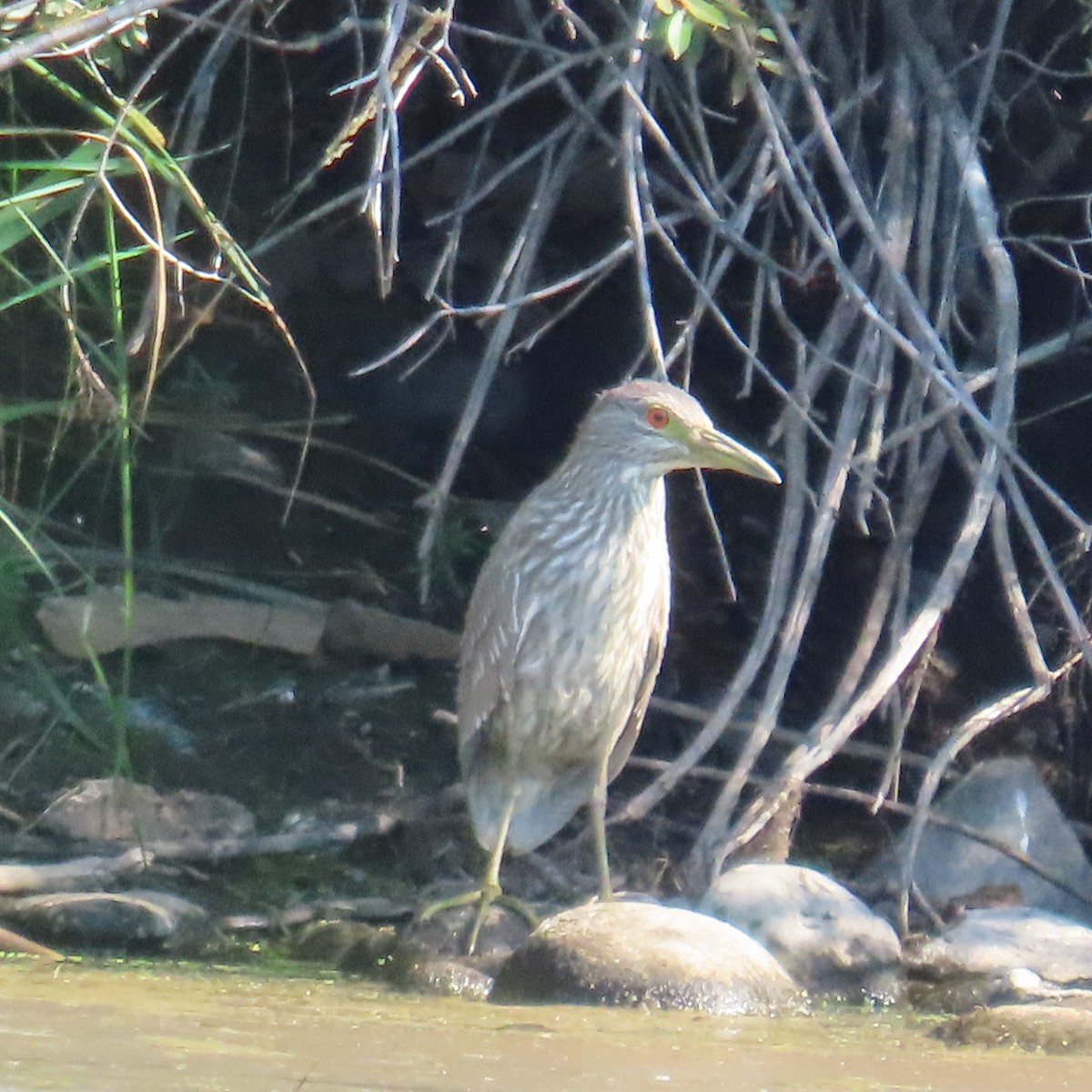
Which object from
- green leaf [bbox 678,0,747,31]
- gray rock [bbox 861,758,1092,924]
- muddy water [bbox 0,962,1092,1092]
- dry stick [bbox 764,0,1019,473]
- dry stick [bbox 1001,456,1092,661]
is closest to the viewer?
muddy water [bbox 0,962,1092,1092]

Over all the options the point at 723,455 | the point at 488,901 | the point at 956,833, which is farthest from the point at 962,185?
the point at 488,901

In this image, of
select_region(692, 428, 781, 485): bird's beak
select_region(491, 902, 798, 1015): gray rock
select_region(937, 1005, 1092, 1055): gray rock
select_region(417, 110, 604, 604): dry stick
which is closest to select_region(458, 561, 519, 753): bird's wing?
select_region(417, 110, 604, 604): dry stick

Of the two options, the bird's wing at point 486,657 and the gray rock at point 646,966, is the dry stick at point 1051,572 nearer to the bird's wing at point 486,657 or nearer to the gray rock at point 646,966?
the gray rock at point 646,966

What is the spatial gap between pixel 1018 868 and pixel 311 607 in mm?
2267

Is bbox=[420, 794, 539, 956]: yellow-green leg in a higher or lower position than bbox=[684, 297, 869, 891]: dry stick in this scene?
lower

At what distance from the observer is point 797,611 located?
15.0 feet

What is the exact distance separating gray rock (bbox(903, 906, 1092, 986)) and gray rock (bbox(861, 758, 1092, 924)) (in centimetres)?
36

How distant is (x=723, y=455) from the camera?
4.75 meters

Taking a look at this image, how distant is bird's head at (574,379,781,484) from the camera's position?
476cm

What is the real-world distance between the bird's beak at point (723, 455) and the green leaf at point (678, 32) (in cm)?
121

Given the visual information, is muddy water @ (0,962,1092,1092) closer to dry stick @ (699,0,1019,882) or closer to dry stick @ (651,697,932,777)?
dry stick @ (699,0,1019,882)

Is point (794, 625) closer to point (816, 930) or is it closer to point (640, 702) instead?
point (640, 702)

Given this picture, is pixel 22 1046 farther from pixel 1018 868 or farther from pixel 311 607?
pixel 311 607

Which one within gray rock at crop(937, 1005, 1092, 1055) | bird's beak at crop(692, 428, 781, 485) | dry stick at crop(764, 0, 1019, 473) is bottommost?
gray rock at crop(937, 1005, 1092, 1055)
